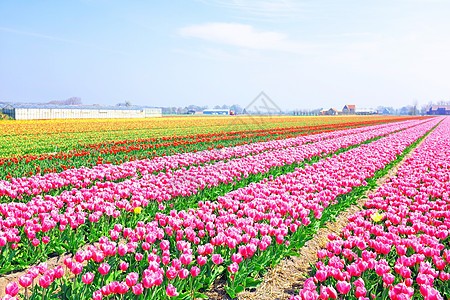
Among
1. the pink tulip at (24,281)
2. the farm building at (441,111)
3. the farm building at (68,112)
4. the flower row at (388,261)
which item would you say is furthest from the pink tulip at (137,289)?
the farm building at (441,111)

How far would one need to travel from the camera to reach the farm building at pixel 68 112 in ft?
182

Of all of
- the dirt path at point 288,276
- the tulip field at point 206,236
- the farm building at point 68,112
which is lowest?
the dirt path at point 288,276

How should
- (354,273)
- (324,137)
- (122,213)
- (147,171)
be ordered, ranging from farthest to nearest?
(324,137) → (147,171) → (122,213) → (354,273)

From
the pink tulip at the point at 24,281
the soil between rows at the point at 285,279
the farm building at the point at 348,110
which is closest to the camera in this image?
the pink tulip at the point at 24,281

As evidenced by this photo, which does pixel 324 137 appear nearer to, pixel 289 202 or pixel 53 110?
pixel 289 202

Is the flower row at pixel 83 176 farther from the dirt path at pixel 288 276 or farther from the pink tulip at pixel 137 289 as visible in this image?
the dirt path at pixel 288 276

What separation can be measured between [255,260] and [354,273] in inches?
56.3

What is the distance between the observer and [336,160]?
13117mm

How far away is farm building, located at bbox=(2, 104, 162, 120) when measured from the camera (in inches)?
2189

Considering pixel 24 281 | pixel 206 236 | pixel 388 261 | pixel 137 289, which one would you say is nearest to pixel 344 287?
pixel 388 261

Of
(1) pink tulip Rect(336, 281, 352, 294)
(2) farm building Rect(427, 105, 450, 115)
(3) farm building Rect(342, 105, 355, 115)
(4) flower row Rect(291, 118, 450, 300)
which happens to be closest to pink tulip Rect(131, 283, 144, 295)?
(4) flower row Rect(291, 118, 450, 300)

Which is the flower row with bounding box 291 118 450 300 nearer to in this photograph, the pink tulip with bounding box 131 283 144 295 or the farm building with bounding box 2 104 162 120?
the pink tulip with bounding box 131 283 144 295

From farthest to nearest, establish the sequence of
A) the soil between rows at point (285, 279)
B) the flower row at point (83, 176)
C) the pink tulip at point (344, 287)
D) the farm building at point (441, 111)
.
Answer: the farm building at point (441, 111) < the flower row at point (83, 176) < the soil between rows at point (285, 279) < the pink tulip at point (344, 287)

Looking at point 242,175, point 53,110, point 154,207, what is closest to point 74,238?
point 154,207
